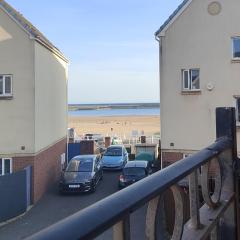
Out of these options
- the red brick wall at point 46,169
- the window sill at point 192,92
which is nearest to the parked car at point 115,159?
the red brick wall at point 46,169

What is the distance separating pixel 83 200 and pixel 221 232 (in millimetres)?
18586

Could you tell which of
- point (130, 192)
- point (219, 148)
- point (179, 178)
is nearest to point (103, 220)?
point (130, 192)

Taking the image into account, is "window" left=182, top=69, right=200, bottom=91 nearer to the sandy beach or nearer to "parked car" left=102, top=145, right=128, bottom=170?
"parked car" left=102, top=145, right=128, bottom=170

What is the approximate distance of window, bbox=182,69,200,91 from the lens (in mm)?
20703

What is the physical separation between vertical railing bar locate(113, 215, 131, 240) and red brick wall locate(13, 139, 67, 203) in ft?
63.3

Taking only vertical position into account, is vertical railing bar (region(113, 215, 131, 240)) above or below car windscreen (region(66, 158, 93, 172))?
above

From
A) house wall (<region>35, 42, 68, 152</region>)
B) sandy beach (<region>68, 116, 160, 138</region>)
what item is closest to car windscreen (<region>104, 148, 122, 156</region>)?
house wall (<region>35, 42, 68, 152</region>)

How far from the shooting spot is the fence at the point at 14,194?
17.7m

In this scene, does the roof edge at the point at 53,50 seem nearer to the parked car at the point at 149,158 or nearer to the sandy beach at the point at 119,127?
the parked car at the point at 149,158

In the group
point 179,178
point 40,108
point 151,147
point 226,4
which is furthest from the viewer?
point 151,147

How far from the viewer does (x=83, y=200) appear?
21.3 metres

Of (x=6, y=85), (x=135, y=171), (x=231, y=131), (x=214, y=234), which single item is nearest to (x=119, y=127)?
(x=135, y=171)

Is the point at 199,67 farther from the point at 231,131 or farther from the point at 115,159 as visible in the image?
the point at 231,131

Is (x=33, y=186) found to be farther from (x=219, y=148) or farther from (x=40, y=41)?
(x=219, y=148)
